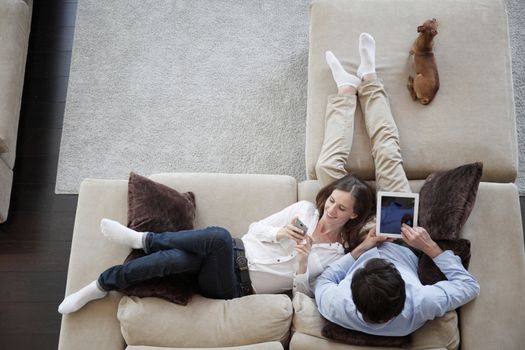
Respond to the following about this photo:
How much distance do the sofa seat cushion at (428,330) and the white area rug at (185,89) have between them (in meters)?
0.95

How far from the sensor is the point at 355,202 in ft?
7.38

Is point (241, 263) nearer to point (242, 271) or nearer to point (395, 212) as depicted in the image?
point (242, 271)

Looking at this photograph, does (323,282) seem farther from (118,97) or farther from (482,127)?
(118,97)

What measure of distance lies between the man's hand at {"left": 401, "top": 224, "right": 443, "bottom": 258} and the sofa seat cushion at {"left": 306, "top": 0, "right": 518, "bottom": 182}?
0.37 m

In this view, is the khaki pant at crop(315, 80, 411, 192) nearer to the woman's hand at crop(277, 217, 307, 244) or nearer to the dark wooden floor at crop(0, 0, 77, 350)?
the woman's hand at crop(277, 217, 307, 244)

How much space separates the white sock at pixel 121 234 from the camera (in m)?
2.23

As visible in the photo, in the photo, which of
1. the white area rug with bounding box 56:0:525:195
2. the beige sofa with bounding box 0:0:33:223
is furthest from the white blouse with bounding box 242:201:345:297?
the beige sofa with bounding box 0:0:33:223

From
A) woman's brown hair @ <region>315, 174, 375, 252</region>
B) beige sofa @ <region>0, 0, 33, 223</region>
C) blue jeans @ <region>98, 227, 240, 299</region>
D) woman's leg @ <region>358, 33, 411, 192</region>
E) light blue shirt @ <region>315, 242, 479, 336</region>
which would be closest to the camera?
light blue shirt @ <region>315, 242, 479, 336</region>

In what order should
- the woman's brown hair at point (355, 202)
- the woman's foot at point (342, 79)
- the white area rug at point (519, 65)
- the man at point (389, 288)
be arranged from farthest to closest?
the white area rug at point (519, 65) → the woman's foot at point (342, 79) → the woman's brown hair at point (355, 202) → the man at point (389, 288)

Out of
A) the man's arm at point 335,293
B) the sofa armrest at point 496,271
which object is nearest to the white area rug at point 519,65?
the sofa armrest at point 496,271

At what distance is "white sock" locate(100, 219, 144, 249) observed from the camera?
2230mm

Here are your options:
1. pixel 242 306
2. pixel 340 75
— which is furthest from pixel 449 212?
pixel 242 306

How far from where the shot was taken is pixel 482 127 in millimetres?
2467

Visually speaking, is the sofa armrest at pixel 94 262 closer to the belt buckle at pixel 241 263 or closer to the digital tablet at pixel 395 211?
the belt buckle at pixel 241 263
